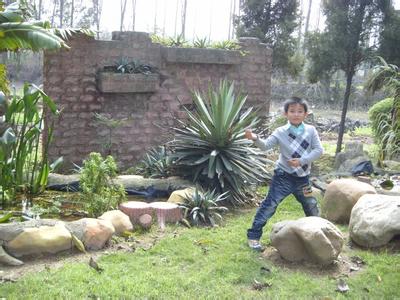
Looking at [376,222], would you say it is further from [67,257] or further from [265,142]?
[67,257]

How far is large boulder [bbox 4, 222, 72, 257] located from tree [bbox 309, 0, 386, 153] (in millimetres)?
9494

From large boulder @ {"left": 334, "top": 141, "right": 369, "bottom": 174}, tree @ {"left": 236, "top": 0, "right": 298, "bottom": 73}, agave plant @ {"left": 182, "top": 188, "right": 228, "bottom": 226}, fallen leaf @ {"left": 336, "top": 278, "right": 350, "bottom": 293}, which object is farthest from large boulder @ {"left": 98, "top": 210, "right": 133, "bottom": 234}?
tree @ {"left": 236, "top": 0, "right": 298, "bottom": 73}

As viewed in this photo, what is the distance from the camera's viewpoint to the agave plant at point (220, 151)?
23.0ft

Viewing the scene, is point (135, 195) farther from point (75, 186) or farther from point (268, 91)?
point (268, 91)

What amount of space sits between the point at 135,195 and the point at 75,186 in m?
0.77

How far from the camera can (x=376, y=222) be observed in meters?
5.18

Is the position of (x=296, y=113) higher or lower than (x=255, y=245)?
higher

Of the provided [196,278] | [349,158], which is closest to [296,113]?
[196,278]

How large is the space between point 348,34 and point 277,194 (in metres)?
8.92

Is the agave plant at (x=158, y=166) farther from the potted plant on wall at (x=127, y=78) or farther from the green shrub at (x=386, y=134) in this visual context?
the green shrub at (x=386, y=134)

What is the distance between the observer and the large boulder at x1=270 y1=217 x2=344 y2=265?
4.63 m

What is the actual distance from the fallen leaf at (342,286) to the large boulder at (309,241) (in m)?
0.31

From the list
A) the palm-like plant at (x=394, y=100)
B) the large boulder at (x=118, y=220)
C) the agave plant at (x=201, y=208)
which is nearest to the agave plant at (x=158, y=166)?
the agave plant at (x=201, y=208)

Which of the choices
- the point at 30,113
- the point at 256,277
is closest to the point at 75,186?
the point at 30,113
